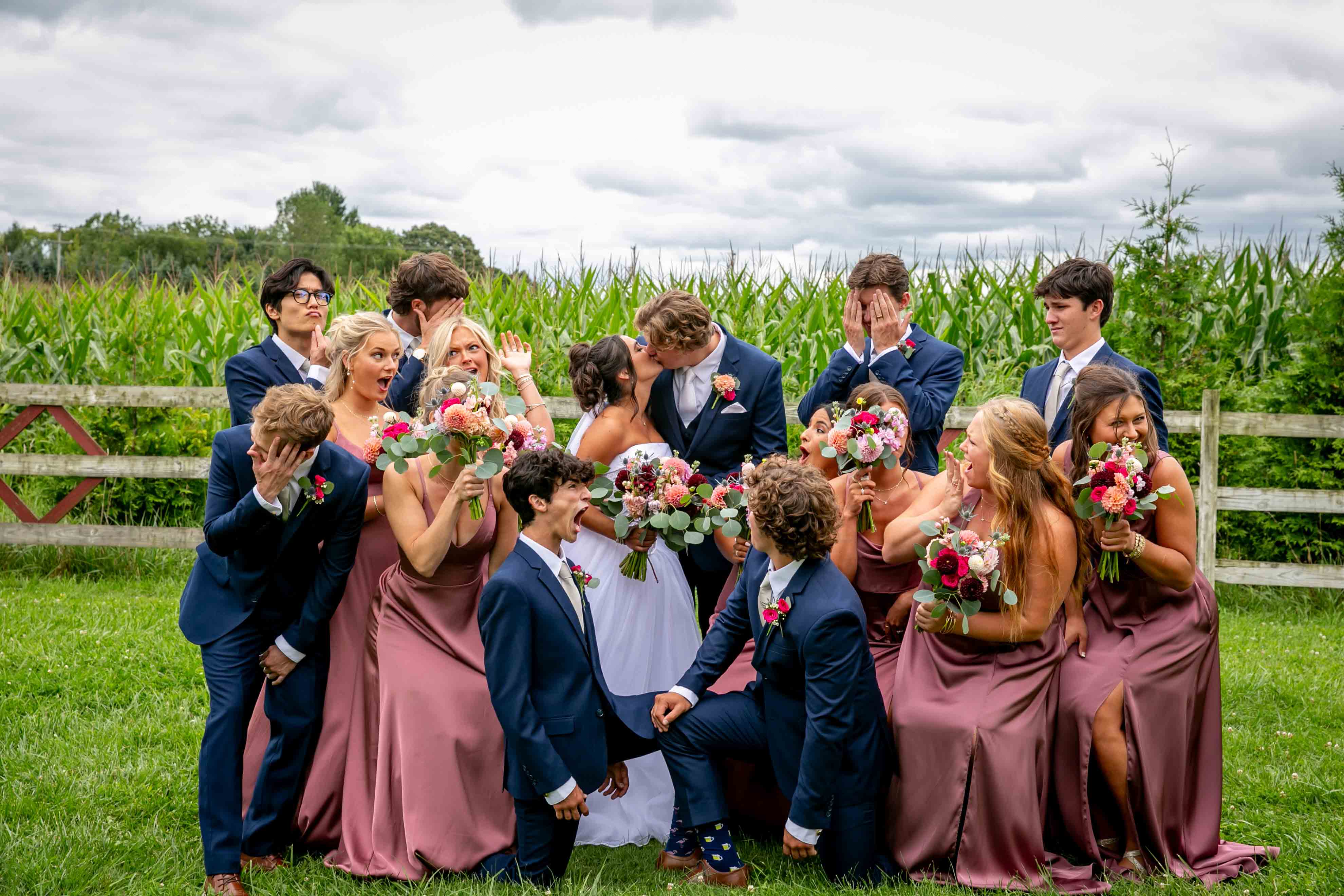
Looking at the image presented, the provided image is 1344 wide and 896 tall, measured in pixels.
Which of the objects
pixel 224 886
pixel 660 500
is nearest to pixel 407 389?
pixel 660 500

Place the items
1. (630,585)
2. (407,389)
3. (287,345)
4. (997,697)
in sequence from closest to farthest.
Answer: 1. (997,697)
2. (630,585)
3. (287,345)
4. (407,389)

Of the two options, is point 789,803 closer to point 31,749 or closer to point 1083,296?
point 1083,296

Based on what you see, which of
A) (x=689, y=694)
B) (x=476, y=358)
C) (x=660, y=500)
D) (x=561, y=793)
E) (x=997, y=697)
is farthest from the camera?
(x=476, y=358)

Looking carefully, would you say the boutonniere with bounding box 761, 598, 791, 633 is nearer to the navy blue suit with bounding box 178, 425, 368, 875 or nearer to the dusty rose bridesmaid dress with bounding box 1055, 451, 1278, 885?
the dusty rose bridesmaid dress with bounding box 1055, 451, 1278, 885

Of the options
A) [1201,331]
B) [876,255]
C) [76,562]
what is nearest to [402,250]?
[76,562]

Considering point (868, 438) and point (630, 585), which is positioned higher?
point (868, 438)

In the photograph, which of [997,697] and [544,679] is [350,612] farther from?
[997,697]

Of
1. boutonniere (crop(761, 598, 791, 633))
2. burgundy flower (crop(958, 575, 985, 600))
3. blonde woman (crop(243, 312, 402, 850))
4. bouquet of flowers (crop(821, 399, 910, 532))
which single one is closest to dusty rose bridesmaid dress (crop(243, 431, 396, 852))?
blonde woman (crop(243, 312, 402, 850))

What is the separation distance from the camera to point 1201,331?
968 centimetres

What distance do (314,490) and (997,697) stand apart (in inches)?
104

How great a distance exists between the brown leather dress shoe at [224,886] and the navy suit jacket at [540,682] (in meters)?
1.00

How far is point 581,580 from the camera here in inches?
158

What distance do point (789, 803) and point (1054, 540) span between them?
4.90ft

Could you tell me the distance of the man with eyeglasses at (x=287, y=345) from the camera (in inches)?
191
